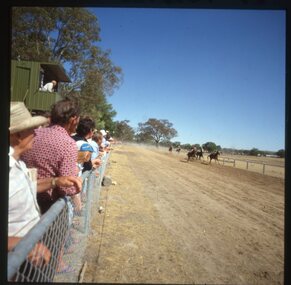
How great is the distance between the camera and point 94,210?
5.99m

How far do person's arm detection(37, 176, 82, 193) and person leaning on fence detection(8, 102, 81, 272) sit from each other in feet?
0.80

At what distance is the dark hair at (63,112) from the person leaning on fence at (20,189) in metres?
0.69

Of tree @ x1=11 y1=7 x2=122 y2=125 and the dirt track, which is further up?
tree @ x1=11 y1=7 x2=122 y2=125

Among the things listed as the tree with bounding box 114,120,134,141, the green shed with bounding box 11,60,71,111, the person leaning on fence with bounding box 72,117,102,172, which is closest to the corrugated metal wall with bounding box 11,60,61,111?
the green shed with bounding box 11,60,71,111

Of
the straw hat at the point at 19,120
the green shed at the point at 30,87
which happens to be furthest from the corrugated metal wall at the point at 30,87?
the straw hat at the point at 19,120

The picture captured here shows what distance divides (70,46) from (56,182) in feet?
83.4

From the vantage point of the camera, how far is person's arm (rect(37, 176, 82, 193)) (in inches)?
88.8

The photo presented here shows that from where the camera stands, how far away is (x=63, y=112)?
2758mm

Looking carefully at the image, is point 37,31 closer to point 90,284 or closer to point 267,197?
point 267,197

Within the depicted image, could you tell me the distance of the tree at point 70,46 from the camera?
2252cm

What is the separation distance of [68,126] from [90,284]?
68.4 inches

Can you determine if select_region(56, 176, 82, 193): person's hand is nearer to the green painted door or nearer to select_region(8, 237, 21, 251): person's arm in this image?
select_region(8, 237, 21, 251): person's arm

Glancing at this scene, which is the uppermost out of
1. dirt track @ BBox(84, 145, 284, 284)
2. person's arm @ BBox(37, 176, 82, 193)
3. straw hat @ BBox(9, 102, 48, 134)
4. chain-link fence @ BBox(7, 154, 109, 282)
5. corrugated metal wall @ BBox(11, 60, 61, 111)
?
corrugated metal wall @ BBox(11, 60, 61, 111)

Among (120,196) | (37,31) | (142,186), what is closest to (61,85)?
(37,31)
